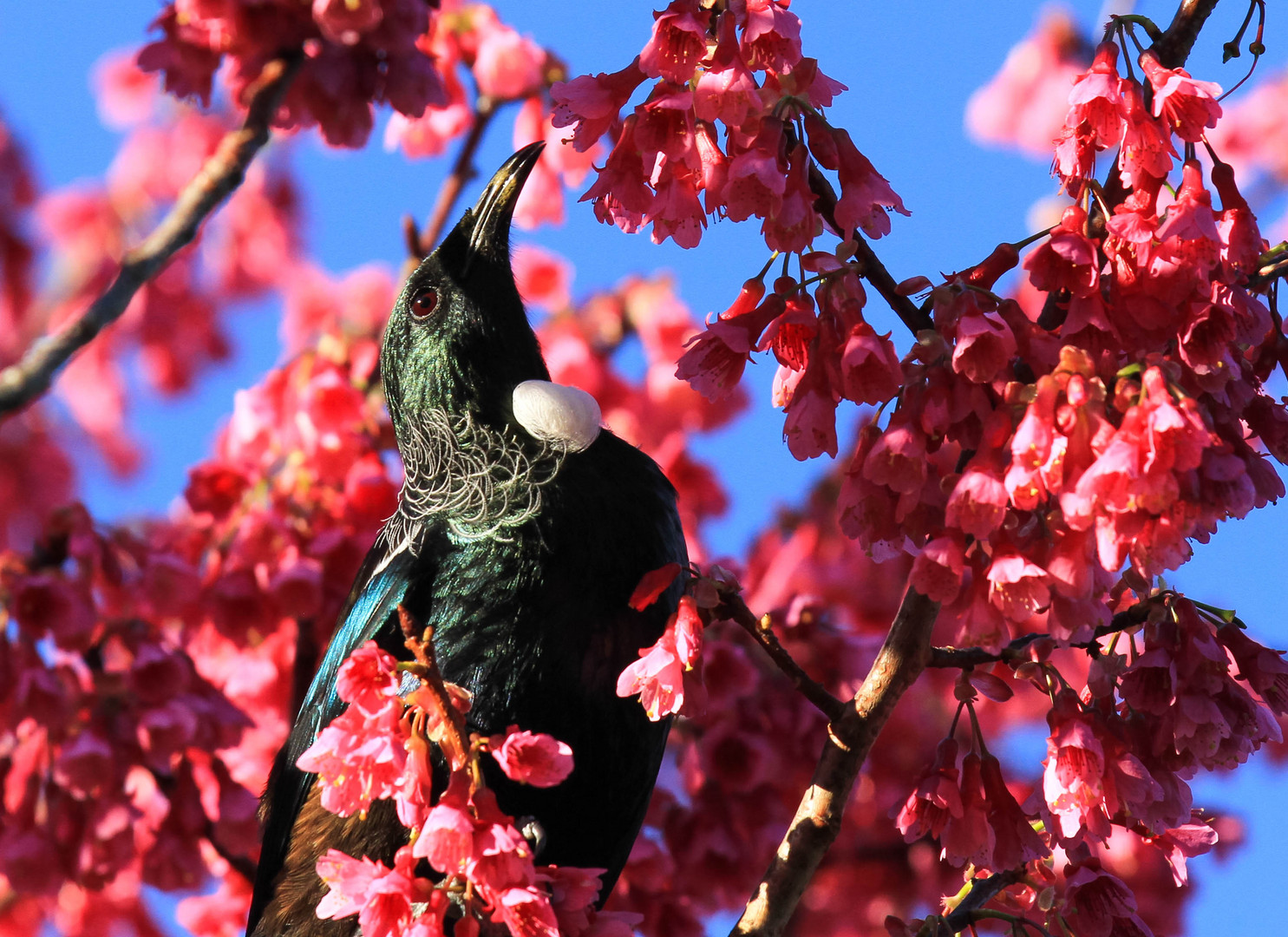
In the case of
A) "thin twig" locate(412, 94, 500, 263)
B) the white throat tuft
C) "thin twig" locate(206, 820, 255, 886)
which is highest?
"thin twig" locate(412, 94, 500, 263)

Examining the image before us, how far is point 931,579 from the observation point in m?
1.59

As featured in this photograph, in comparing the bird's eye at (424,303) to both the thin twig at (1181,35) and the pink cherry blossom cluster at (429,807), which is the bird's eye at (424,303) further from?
the thin twig at (1181,35)

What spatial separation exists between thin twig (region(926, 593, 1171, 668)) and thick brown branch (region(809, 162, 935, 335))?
41 centimetres

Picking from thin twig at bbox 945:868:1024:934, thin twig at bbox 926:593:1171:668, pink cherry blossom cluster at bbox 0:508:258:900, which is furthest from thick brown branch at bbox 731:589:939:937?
pink cherry blossom cluster at bbox 0:508:258:900

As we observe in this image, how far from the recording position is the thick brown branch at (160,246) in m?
2.17

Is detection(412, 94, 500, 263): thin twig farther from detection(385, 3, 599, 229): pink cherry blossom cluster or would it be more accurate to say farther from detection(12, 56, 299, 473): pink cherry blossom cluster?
detection(12, 56, 299, 473): pink cherry blossom cluster

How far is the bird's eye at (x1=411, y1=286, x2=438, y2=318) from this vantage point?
288 centimetres

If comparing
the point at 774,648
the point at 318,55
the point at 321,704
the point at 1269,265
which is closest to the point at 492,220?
the point at 318,55

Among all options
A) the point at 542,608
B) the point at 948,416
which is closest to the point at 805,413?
the point at 948,416

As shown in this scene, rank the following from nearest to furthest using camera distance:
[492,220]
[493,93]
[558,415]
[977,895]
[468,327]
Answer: [977,895] < [558,415] < [468,327] < [492,220] < [493,93]

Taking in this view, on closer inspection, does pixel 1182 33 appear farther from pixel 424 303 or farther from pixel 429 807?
pixel 424 303

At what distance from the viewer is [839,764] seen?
73.7 inches

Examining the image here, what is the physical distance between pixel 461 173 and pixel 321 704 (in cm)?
155

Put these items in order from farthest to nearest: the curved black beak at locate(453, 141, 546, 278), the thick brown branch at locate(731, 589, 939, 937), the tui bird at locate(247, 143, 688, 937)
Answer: the curved black beak at locate(453, 141, 546, 278)
the tui bird at locate(247, 143, 688, 937)
the thick brown branch at locate(731, 589, 939, 937)
